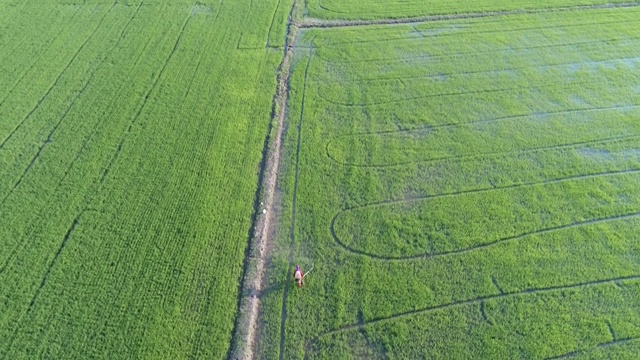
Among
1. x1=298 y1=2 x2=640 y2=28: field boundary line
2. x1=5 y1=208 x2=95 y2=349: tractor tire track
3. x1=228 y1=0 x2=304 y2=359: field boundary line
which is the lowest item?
x1=5 y1=208 x2=95 y2=349: tractor tire track

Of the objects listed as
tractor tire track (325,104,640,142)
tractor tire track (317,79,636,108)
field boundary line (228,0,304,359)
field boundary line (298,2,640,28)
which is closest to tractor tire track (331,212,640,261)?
field boundary line (228,0,304,359)

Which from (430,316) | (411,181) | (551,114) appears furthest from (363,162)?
(551,114)

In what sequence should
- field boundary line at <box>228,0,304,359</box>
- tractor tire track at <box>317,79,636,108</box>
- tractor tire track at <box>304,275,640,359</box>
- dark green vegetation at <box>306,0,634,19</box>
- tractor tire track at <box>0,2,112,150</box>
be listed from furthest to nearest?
dark green vegetation at <box>306,0,634,19</box>, tractor tire track at <box>317,79,636,108</box>, tractor tire track at <box>0,2,112,150</box>, tractor tire track at <box>304,275,640,359</box>, field boundary line at <box>228,0,304,359</box>

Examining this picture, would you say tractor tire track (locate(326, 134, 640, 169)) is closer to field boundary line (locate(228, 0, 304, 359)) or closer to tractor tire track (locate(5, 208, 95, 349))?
field boundary line (locate(228, 0, 304, 359))

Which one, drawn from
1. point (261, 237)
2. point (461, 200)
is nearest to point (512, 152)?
point (461, 200)

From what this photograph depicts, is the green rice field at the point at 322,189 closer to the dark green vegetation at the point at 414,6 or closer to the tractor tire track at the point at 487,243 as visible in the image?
the tractor tire track at the point at 487,243

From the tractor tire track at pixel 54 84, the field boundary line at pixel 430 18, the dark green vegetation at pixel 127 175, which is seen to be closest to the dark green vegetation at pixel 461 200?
the dark green vegetation at pixel 127 175
